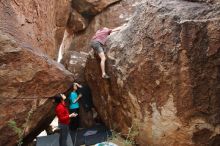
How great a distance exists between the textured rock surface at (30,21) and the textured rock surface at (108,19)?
3584 millimetres

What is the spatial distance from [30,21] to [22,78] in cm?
187

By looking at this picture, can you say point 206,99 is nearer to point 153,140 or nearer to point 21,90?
point 153,140

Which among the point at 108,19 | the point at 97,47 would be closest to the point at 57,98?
the point at 97,47

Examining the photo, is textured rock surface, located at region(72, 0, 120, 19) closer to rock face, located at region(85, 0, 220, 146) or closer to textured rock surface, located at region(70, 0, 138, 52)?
textured rock surface, located at region(70, 0, 138, 52)

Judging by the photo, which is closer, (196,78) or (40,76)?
(196,78)

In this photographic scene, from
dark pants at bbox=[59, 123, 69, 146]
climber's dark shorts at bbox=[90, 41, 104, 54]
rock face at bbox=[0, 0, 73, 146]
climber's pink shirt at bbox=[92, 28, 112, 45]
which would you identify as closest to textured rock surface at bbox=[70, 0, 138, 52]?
climber's pink shirt at bbox=[92, 28, 112, 45]

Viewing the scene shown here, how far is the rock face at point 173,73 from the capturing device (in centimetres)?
636

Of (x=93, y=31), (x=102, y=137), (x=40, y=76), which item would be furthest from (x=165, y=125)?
(x=93, y=31)

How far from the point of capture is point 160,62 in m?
6.73

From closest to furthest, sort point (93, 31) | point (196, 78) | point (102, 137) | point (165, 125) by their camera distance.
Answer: point (196, 78)
point (165, 125)
point (102, 137)
point (93, 31)

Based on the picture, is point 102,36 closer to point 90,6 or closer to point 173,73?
point 173,73

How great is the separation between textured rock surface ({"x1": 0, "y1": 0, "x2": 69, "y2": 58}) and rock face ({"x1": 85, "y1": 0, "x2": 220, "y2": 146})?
2225 millimetres

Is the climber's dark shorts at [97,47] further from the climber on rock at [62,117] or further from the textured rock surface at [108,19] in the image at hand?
the textured rock surface at [108,19]

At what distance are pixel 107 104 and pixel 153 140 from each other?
2.01m
